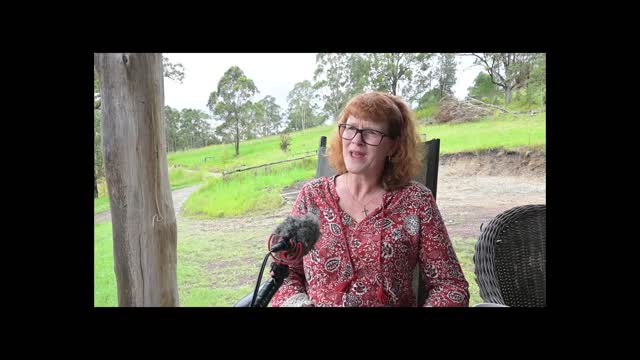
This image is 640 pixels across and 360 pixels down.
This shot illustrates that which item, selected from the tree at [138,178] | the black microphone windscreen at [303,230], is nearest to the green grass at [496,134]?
the black microphone windscreen at [303,230]

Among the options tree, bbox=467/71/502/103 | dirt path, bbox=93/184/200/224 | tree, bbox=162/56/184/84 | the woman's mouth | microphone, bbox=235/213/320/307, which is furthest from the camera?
tree, bbox=467/71/502/103

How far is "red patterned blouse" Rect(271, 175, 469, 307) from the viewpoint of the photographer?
1327mm

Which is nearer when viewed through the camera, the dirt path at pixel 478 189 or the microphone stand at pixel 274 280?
the microphone stand at pixel 274 280

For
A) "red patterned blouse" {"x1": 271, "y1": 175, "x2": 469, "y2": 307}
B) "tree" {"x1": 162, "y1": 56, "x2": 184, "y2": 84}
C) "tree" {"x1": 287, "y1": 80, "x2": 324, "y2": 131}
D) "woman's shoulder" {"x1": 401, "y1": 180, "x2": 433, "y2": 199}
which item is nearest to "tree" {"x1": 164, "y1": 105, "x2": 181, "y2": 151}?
"tree" {"x1": 162, "y1": 56, "x2": 184, "y2": 84}

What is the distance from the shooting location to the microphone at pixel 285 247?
1308 millimetres

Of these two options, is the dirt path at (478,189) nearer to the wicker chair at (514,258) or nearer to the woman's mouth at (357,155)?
the wicker chair at (514,258)

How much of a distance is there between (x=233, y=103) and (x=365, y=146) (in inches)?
29.5

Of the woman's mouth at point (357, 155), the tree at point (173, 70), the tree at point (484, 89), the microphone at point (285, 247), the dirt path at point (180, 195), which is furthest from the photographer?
the tree at point (484, 89)

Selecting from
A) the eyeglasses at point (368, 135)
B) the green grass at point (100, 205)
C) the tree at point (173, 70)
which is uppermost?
the tree at point (173, 70)

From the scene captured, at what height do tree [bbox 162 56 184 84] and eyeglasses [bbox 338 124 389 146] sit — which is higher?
tree [bbox 162 56 184 84]

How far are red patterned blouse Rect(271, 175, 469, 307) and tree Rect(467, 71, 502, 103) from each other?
29.0 inches

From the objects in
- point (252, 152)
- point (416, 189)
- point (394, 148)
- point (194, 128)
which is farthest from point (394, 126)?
point (194, 128)

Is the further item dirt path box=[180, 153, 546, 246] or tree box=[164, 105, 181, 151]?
dirt path box=[180, 153, 546, 246]

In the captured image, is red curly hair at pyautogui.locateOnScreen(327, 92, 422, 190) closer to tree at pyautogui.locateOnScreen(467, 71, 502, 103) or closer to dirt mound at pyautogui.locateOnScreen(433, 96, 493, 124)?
dirt mound at pyautogui.locateOnScreen(433, 96, 493, 124)
